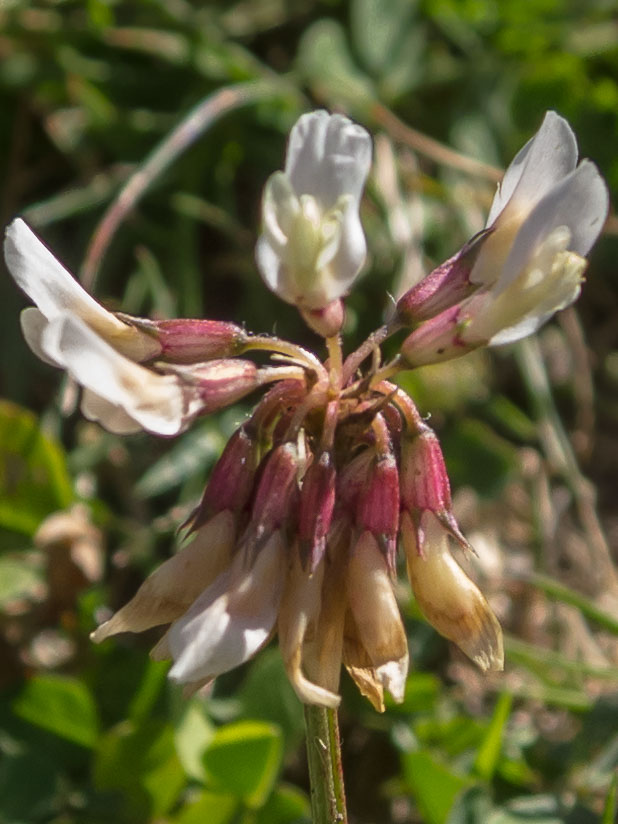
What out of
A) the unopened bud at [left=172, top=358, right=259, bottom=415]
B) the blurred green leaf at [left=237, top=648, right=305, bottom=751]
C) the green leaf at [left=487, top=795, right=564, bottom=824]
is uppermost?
the unopened bud at [left=172, top=358, right=259, bottom=415]

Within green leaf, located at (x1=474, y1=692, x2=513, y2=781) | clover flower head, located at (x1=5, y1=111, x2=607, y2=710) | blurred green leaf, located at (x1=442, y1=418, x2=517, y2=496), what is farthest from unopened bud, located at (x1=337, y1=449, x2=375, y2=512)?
blurred green leaf, located at (x1=442, y1=418, x2=517, y2=496)

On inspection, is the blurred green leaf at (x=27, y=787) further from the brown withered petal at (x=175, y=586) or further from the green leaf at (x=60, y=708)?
the brown withered petal at (x=175, y=586)

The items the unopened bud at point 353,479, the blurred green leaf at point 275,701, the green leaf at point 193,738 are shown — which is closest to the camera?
the unopened bud at point 353,479

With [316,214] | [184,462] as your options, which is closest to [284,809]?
[184,462]

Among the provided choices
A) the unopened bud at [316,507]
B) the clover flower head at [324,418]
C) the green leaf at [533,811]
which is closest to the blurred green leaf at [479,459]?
the green leaf at [533,811]

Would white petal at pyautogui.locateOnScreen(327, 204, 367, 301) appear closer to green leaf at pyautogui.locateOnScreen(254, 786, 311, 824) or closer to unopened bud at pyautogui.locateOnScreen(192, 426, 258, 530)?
unopened bud at pyautogui.locateOnScreen(192, 426, 258, 530)

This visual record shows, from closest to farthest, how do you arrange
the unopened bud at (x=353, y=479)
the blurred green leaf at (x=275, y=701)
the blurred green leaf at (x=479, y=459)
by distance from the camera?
the unopened bud at (x=353, y=479)
the blurred green leaf at (x=275, y=701)
the blurred green leaf at (x=479, y=459)
